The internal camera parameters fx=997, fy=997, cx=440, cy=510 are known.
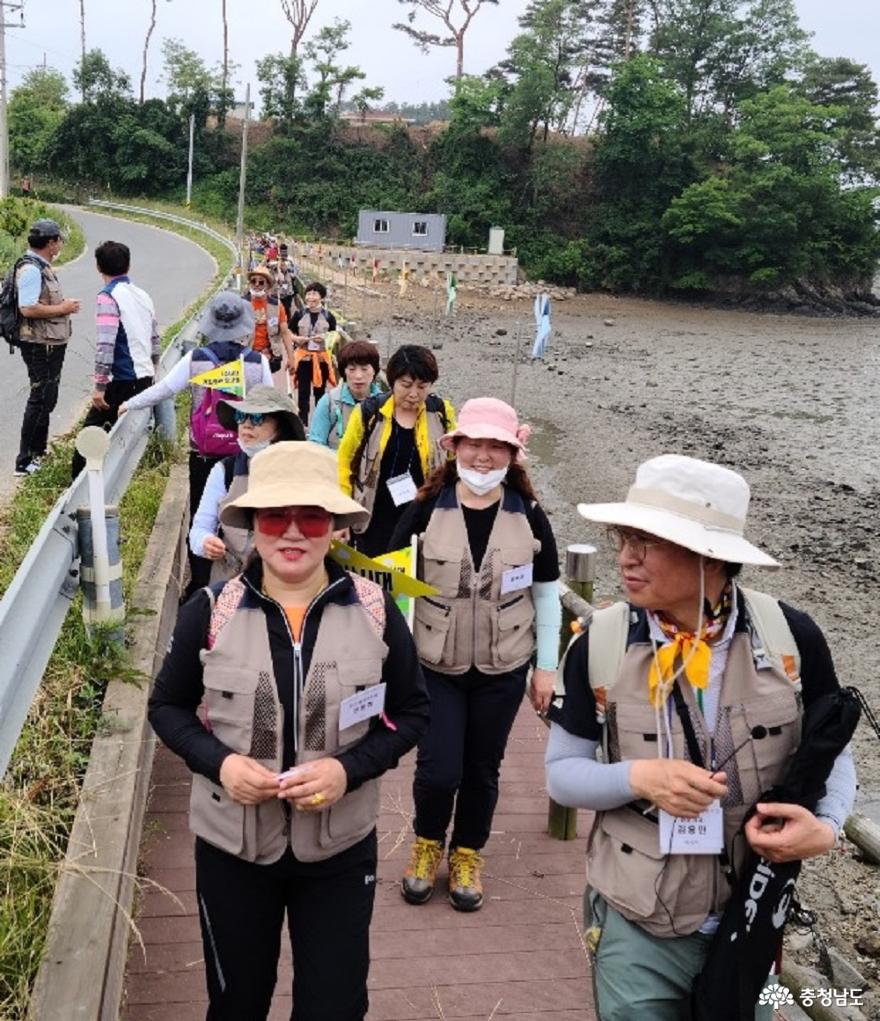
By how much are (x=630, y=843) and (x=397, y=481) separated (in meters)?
2.63

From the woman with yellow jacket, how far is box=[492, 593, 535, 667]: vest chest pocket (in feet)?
3.66

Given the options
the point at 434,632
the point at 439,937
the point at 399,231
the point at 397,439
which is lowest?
the point at 439,937

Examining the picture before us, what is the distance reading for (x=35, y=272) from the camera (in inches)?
256

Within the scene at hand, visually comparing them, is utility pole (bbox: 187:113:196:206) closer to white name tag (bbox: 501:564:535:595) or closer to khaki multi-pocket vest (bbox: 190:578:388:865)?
white name tag (bbox: 501:564:535:595)

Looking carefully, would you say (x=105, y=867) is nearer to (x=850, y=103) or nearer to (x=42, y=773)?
(x=42, y=773)

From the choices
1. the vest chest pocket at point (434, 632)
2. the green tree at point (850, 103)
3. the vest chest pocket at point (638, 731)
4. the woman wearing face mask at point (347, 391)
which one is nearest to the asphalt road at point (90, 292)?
the woman wearing face mask at point (347, 391)

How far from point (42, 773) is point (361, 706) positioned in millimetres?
1474

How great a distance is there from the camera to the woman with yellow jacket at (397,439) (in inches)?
A: 179

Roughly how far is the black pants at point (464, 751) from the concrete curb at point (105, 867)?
101 centimetres

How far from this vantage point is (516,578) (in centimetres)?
350

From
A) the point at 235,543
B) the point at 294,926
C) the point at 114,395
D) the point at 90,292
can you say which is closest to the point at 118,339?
the point at 114,395

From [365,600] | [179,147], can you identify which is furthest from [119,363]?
[179,147]

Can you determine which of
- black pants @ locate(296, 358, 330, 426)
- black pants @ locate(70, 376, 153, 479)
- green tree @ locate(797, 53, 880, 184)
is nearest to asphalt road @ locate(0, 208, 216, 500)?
black pants @ locate(70, 376, 153, 479)

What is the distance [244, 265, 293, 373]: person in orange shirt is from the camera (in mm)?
10819
